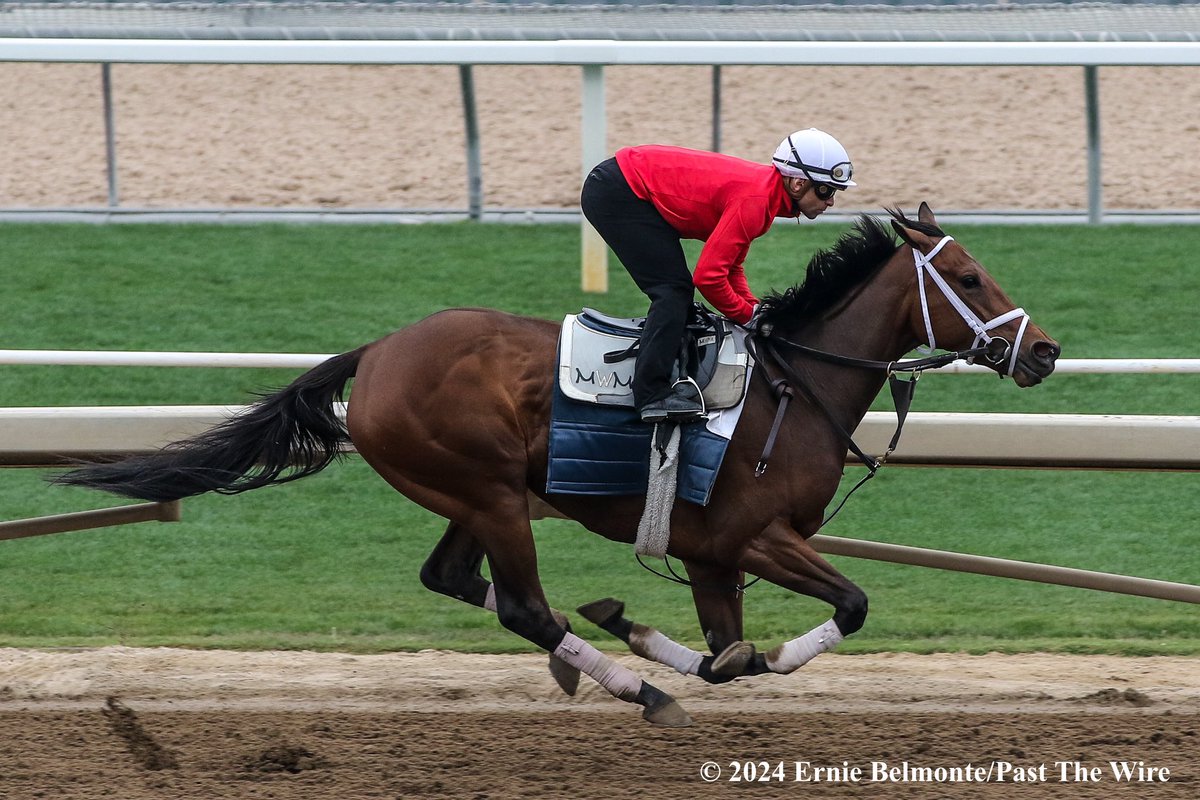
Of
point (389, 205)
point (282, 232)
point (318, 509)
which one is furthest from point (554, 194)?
point (318, 509)

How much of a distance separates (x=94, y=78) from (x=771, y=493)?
844cm

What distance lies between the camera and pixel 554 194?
32.8 ft

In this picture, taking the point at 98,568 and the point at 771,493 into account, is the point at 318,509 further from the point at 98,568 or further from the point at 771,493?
the point at 771,493

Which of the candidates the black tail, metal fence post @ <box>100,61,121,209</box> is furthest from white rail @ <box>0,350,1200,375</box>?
metal fence post @ <box>100,61,121,209</box>

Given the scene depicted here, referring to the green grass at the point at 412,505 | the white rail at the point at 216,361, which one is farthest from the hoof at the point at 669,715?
the white rail at the point at 216,361

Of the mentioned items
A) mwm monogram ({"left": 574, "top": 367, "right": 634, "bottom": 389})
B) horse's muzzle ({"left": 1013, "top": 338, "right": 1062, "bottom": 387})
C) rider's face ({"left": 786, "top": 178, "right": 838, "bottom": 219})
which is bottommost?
mwm monogram ({"left": 574, "top": 367, "right": 634, "bottom": 389})

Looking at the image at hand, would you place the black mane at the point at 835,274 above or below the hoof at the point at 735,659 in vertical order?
above

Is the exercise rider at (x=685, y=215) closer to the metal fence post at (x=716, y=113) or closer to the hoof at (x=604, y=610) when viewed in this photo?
the hoof at (x=604, y=610)

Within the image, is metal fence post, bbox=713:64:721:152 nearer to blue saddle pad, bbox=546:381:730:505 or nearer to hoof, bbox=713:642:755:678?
blue saddle pad, bbox=546:381:730:505

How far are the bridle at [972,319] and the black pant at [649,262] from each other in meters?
0.68

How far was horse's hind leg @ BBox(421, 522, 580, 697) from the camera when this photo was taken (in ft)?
15.9

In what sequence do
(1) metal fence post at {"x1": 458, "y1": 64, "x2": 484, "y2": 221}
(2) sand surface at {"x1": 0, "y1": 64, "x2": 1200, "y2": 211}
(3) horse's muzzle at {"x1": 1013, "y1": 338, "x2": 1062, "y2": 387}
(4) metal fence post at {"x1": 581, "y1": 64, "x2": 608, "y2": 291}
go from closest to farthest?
(3) horse's muzzle at {"x1": 1013, "y1": 338, "x2": 1062, "y2": 387} → (4) metal fence post at {"x1": 581, "y1": 64, "x2": 608, "y2": 291} → (1) metal fence post at {"x1": 458, "y1": 64, "x2": 484, "y2": 221} → (2) sand surface at {"x1": 0, "y1": 64, "x2": 1200, "y2": 211}

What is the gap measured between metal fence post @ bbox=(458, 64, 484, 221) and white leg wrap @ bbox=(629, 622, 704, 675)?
462 cm

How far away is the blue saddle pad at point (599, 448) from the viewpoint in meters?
4.45
